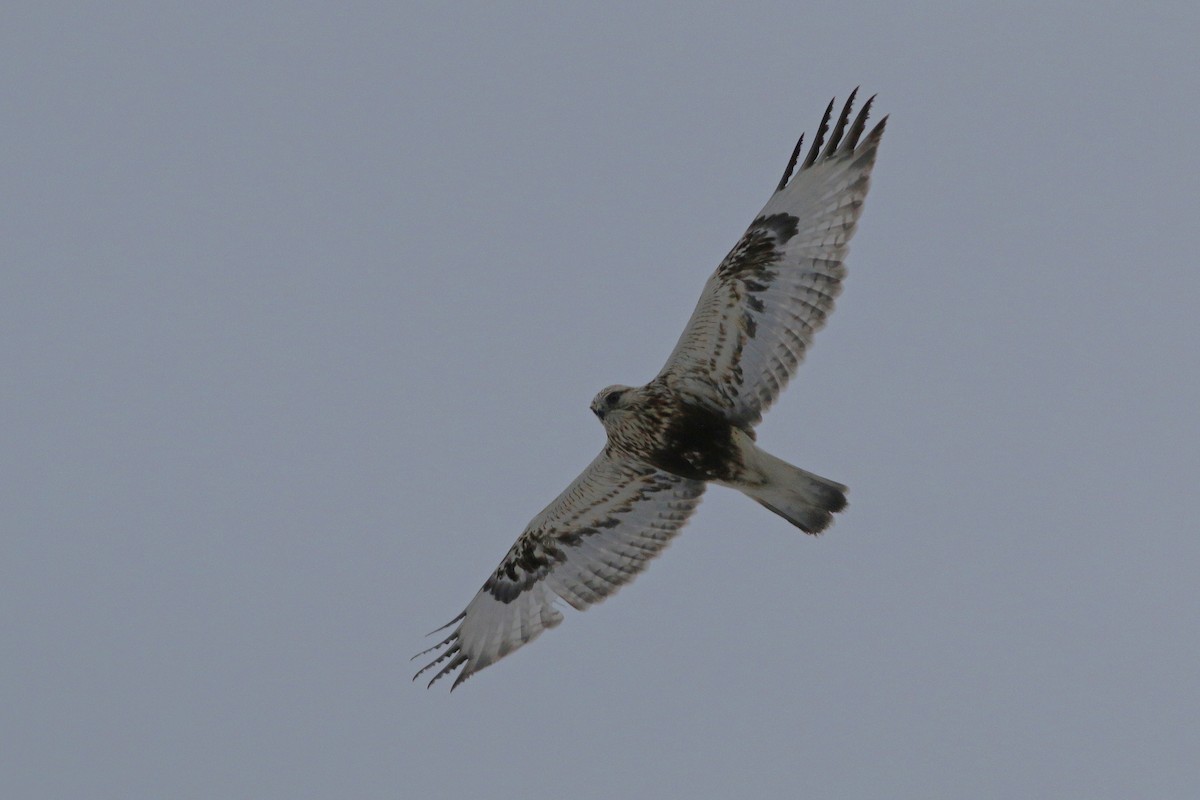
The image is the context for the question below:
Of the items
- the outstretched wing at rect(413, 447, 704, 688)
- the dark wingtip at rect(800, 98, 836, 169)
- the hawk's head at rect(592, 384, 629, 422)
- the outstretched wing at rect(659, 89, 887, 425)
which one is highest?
the dark wingtip at rect(800, 98, 836, 169)

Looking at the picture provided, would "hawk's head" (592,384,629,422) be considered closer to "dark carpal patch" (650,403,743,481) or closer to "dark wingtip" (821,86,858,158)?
"dark carpal patch" (650,403,743,481)

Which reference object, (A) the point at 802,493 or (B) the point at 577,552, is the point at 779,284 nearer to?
(A) the point at 802,493

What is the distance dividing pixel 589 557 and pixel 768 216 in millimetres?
3179

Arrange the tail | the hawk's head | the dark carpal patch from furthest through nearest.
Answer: the hawk's head, the dark carpal patch, the tail

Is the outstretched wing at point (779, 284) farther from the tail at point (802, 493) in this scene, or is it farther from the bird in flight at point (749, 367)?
the tail at point (802, 493)

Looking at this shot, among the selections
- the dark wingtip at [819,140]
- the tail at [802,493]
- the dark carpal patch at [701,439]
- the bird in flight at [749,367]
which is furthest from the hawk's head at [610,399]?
the dark wingtip at [819,140]

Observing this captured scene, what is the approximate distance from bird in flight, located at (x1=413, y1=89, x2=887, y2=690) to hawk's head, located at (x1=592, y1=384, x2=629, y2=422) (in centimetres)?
1

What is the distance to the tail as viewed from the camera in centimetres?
1144

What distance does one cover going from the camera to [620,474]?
12312mm

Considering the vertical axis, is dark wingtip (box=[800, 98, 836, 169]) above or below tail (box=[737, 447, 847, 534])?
above

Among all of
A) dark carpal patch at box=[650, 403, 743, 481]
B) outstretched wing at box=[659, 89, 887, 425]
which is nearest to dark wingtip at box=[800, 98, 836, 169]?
outstretched wing at box=[659, 89, 887, 425]

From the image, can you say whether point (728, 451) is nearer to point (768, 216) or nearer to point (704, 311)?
point (704, 311)

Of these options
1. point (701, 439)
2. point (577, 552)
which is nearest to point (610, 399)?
point (701, 439)

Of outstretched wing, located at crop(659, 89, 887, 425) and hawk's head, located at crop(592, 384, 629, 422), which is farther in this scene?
hawk's head, located at crop(592, 384, 629, 422)
